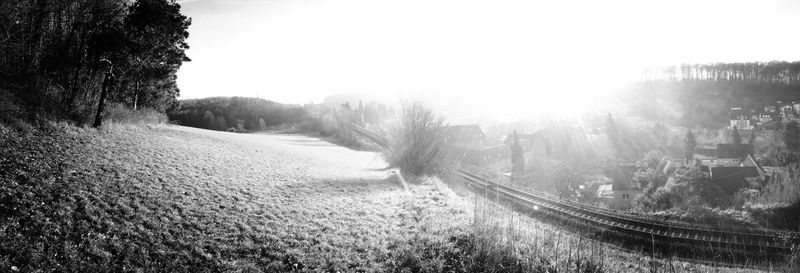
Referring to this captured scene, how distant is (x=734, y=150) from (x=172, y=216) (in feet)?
248

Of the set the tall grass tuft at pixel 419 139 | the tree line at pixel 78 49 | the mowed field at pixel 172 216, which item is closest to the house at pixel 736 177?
the tall grass tuft at pixel 419 139

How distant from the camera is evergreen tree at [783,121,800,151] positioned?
57.6 m

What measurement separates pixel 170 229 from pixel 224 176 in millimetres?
6761

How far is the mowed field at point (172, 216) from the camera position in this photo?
21.2 ft

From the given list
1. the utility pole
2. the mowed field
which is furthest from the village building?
the utility pole

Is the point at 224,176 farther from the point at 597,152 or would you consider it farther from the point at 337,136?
the point at 597,152

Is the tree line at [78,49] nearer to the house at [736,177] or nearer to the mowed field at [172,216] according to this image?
the mowed field at [172,216]

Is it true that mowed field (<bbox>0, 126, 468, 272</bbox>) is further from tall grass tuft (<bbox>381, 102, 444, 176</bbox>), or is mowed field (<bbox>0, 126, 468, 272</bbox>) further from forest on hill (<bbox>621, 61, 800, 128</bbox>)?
forest on hill (<bbox>621, 61, 800, 128</bbox>)

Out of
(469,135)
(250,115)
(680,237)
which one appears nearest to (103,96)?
(680,237)

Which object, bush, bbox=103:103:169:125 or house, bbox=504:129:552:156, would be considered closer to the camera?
bush, bbox=103:103:169:125

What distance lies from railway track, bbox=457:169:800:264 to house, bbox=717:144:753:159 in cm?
3854

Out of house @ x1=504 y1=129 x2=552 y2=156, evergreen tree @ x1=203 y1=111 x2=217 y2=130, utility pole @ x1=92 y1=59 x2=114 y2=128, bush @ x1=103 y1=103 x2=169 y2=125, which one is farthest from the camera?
evergreen tree @ x1=203 y1=111 x2=217 y2=130

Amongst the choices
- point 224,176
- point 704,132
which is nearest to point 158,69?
point 224,176

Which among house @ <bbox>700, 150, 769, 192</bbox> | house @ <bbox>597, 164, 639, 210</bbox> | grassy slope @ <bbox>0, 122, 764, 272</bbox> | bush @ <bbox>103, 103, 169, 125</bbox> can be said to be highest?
bush @ <bbox>103, 103, 169, 125</bbox>
